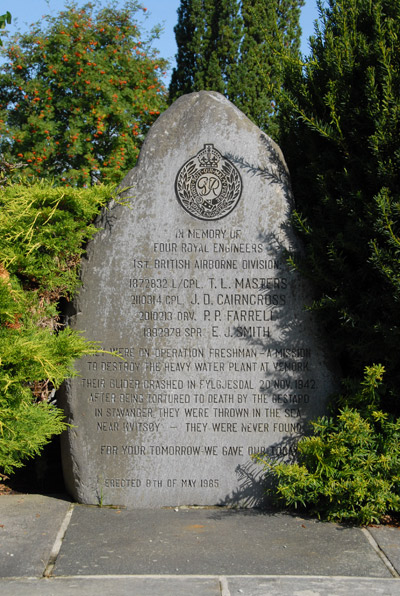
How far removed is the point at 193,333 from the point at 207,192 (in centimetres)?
101

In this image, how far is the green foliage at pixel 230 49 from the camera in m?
12.2

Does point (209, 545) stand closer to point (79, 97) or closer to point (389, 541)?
point (389, 541)

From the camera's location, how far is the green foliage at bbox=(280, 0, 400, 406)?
4219mm

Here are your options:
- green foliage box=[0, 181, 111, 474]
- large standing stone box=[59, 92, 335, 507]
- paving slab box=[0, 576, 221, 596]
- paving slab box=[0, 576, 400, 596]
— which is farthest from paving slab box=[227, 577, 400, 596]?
green foliage box=[0, 181, 111, 474]

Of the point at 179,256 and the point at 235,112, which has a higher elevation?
the point at 235,112

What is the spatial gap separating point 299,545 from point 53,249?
2.49 meters

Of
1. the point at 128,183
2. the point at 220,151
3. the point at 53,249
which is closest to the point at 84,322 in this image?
the point at 53,249

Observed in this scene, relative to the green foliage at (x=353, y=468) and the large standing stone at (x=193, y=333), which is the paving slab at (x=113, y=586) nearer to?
the green foliage at (x=353, y=468)

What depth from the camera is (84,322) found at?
184 inches

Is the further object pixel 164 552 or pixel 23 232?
pixel 23 232

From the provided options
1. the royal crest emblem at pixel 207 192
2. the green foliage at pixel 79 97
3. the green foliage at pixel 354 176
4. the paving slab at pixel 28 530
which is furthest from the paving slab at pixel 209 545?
the green foliage at pixel 79 97

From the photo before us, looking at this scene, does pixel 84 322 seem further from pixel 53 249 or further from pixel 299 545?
pixel 299 545

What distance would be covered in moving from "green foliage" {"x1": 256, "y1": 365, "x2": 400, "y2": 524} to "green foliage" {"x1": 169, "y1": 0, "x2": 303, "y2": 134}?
340 inches

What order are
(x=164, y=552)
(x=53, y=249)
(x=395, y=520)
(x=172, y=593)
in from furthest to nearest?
1. (x=53, y=249)
2. (x=395, y=520)
3. (x=164, y=552)
4. (x=172, y=593)
